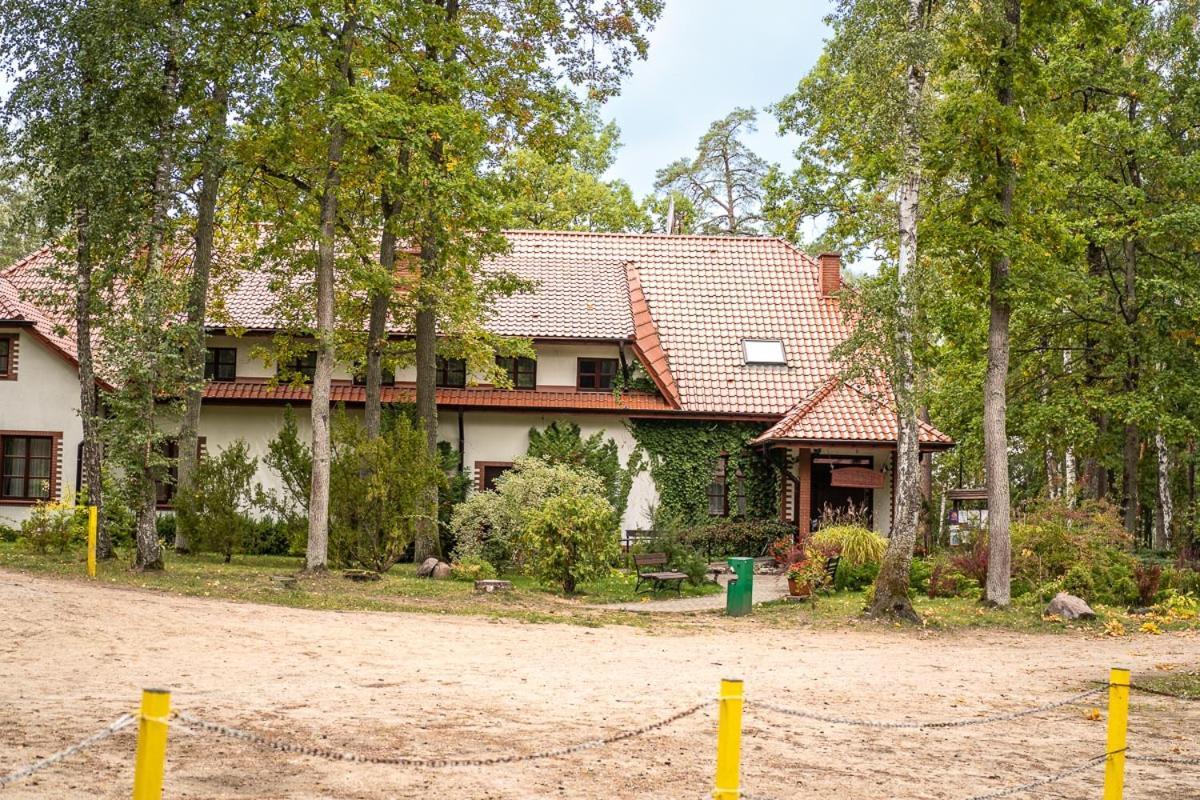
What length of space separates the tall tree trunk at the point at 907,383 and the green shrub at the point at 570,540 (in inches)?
180

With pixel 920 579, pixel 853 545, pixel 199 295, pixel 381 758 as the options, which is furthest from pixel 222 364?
pixel 381 758

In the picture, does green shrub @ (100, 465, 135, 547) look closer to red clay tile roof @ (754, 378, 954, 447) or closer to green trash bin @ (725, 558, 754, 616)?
green trash bin @ (725, 558, 754, 616)

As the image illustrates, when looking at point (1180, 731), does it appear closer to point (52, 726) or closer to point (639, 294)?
point (52, 726)

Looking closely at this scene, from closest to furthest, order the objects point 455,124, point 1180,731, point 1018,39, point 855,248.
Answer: point 1180,731
point 1018,39
point 455,124
point 855,248

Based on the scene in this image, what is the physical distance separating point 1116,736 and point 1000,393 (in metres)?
13.5

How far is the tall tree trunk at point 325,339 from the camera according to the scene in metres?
21.2

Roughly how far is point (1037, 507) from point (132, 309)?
16935 millimetres

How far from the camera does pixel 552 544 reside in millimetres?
20391

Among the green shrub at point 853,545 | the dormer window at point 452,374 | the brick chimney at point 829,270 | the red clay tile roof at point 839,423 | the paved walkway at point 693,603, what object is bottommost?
the paved walkway at point 693,603

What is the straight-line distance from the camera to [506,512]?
23688 mm

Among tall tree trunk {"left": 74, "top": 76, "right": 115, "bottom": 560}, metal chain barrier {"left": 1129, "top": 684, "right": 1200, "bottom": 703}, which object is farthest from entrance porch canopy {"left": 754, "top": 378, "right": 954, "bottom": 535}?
metal chain barrier {"left": 1129, "top": 684, "right": 1200, "bottom": 703}

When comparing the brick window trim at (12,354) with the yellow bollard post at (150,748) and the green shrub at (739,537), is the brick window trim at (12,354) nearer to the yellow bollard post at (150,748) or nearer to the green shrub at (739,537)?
the green shrub at (739,537)

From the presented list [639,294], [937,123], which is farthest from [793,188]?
[937,123]

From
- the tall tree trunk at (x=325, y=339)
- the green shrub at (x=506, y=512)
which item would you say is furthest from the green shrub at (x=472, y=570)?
the tall tree trunk at (x=325, y=339)
